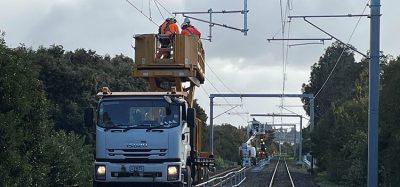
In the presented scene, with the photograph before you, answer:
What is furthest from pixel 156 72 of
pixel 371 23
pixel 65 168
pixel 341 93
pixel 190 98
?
pixel 341 93

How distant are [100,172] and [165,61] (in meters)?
4.60

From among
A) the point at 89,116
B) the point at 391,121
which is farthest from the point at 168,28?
the point at 391,121

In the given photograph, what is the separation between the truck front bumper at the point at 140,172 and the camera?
2139cm

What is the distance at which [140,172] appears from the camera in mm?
21344

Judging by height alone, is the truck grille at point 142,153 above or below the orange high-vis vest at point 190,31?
below

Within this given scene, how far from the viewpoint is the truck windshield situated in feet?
70.4

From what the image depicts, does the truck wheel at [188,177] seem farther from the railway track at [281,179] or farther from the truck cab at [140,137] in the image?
the railway track at [281,179]

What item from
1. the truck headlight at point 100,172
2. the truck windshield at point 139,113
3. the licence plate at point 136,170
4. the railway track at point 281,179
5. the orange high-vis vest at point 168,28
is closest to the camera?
the licence plate at point 136,170

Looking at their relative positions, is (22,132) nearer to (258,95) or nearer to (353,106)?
(353,106)

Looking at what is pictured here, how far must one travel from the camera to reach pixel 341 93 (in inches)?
4117

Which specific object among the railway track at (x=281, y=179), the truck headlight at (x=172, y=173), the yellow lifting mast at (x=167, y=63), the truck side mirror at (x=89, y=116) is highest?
the yellow lifting mast at (x=167, y=63)

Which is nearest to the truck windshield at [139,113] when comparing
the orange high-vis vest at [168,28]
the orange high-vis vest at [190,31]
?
the orange high-vis vest at [168,28]

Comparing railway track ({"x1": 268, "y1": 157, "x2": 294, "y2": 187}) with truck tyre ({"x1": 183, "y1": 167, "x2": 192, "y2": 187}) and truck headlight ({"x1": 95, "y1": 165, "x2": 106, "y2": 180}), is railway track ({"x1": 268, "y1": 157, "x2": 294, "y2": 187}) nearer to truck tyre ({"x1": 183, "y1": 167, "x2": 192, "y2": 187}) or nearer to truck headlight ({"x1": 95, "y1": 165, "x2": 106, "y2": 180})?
truck tyre ({"x1": 183, "y1": 167, "x2": 192, "y2": 187})

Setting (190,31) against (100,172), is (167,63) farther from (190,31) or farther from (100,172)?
(100,172)
